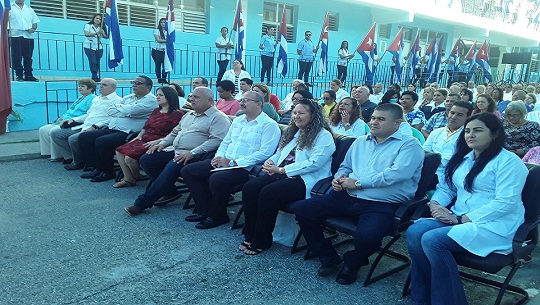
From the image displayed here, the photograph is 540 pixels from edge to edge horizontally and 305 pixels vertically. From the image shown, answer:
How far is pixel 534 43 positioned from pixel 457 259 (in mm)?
30229

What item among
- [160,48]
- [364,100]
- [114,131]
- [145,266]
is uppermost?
[160,48]

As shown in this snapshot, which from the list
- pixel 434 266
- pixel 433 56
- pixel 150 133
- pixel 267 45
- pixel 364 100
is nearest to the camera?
pixel 434 266

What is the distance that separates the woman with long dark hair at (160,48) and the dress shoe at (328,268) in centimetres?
912

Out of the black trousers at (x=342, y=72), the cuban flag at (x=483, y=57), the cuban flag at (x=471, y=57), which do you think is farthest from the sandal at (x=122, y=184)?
the cuban flag at (x=483, y=57)

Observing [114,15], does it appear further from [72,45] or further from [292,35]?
[292,35]

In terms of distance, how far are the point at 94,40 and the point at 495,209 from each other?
10174 millimetres

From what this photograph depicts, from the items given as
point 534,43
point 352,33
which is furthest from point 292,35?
point 534,43

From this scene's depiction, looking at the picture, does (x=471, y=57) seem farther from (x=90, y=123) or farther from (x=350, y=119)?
(x=90, y=123)

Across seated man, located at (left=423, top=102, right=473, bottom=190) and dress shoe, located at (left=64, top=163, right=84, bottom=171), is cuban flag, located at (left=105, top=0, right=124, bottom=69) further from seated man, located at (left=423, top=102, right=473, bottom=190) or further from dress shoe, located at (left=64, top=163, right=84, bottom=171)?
seated man, located at (left=423, top=102, right=473, bottom=190)

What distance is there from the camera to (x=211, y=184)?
469cm

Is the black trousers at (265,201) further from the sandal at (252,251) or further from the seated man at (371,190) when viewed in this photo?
the seated man at (371,190)

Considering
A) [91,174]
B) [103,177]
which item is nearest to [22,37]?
[91,174]

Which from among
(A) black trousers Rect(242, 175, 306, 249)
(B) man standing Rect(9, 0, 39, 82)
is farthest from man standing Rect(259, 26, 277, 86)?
(A) black trousers Rect(242, 175, 306, 249)

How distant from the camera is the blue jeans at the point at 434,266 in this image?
9.73ft
